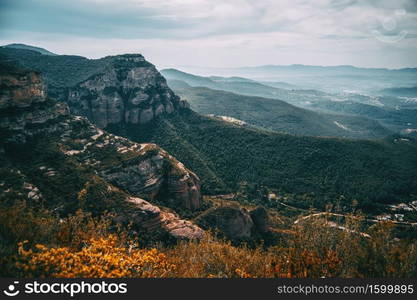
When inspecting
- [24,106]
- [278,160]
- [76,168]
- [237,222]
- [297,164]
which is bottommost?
[237,222]

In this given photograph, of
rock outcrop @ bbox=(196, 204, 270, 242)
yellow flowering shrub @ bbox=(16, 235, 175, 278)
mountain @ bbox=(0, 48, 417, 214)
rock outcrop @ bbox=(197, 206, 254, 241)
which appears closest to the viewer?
yellow flowering shrub @ bbox=(16, 235, 175, 278)

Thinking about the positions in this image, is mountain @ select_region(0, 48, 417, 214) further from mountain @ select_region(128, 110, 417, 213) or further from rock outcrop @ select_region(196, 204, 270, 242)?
rock outcrop @ select_region(196, 204, 270, 242)

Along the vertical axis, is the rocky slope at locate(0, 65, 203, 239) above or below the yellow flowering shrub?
below

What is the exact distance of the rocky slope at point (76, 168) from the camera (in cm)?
7475

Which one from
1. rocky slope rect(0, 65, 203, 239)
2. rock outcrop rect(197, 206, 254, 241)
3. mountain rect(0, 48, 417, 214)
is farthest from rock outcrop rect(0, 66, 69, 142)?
mountain rect(0, 48, 417, 214)

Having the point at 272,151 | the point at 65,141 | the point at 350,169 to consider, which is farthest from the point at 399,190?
the point at 65,141

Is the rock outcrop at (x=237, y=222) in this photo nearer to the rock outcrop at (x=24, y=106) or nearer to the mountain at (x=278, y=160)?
the mountain at (x=278, y=160)

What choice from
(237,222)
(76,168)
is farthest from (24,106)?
(237,222)

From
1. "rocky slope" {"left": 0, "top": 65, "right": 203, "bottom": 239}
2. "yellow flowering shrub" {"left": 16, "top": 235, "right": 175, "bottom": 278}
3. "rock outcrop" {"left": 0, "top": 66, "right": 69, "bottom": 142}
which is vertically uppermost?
"rock outcrop" {"left": 0, "top": 66, "right": 69, "bottom": 142}

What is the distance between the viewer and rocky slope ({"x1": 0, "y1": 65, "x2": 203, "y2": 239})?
2943 inches

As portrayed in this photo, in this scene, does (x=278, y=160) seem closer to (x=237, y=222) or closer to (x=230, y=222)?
(x=237, y=222)

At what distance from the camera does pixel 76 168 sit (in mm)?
85375

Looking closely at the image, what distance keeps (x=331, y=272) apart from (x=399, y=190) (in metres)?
170

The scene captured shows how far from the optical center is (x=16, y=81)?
10200 centimetres
